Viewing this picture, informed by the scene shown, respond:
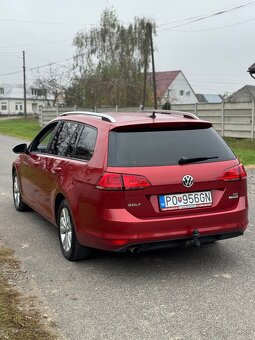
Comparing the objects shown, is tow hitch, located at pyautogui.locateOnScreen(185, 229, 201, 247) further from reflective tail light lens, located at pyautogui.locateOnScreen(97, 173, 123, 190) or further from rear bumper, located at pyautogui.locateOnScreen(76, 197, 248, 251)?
reflective tail light lens, located at pyautogui.locateOnScreen(97, 173, 123, 190)

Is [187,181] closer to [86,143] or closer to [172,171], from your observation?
[172,171]

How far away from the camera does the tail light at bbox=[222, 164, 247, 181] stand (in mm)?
4918

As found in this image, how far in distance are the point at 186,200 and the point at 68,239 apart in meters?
1.44

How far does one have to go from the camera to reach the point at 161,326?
371cm

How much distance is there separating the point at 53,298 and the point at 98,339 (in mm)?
890

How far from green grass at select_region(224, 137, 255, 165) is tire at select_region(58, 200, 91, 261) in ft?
Result: 35.9

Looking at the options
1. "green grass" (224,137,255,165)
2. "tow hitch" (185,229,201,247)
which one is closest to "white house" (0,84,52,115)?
"green grass" (224,137,255,165)

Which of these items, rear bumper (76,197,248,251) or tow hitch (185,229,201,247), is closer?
rear bumper (76,197,248,251)

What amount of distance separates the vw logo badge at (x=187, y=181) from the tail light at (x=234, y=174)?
0.38m

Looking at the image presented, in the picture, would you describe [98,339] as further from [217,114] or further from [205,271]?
[217,114]

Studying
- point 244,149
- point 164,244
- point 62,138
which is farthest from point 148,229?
point 244,149

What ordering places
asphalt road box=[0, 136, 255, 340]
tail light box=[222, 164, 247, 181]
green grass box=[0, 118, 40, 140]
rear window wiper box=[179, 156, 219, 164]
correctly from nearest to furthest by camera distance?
asphalt road box=[0, 136, 255, 340] < rear window wiper box=[179, 156, 219, 164] < tail light box=[222, 164, 247, 181] < green grass box=[0, 118, 40, 140]

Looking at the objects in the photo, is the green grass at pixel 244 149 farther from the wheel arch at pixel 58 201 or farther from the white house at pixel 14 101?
the white house at pixel 14 101

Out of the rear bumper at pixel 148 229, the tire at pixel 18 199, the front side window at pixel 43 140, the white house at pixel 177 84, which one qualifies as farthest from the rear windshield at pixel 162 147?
the white house at pixel 177 84
